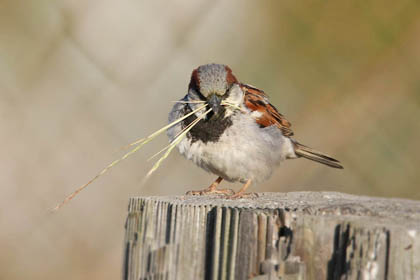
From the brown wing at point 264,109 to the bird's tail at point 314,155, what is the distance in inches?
5.2

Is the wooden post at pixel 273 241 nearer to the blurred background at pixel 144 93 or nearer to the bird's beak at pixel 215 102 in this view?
the bird's beak at pixel 215 102

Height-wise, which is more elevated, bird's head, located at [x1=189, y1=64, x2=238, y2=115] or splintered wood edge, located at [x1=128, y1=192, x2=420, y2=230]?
bird's head, located at [x1=189, y1=64, x2=238, y2=115]

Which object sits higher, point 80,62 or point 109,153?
point 80,62

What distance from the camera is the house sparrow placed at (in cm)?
285

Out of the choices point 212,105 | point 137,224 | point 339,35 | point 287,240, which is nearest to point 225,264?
point 287,240

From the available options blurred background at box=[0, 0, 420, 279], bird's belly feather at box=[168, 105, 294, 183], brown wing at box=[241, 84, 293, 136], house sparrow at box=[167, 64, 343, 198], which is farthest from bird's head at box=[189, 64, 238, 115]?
blurred background at box=[0, 0, 420, 279]

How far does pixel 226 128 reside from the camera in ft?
9.71

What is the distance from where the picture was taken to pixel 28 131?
3.21 metres

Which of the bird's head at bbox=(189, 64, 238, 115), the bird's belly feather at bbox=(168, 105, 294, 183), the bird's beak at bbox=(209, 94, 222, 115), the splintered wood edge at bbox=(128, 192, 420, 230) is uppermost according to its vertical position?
the bird's head at bbox=(189, 64, 238, 115)

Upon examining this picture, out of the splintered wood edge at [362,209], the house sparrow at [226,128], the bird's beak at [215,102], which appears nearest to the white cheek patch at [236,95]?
the house sparrow at [226,128]

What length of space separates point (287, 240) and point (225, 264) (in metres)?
0.16

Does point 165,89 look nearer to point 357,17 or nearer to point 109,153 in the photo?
point 109,153

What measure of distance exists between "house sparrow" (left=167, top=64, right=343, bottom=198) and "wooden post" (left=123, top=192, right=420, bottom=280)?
1.01 metres

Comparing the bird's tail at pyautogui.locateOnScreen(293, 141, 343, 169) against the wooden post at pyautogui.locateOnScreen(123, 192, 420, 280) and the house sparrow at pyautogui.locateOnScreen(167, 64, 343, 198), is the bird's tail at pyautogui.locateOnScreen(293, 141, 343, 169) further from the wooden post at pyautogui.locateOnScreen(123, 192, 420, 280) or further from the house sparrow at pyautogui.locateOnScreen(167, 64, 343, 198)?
the wooden post at pyautogui.locateOnScreen(123, 192, 420, 280)
